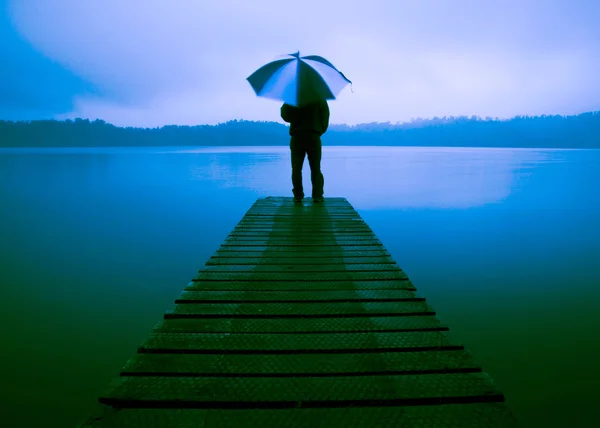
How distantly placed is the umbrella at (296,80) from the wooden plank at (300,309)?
11.3ft

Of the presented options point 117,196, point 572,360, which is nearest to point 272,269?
point 572,360

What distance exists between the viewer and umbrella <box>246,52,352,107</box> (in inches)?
212

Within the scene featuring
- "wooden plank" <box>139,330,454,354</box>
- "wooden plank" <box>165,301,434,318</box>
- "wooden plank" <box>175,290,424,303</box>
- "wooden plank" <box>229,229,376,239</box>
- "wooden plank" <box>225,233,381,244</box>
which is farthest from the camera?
"wooden plank" <box>229,229,376,239</box>

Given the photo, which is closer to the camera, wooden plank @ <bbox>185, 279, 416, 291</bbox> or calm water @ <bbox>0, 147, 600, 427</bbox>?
wooden plank @ <bbox>185, 279, 416, 291</bbox>

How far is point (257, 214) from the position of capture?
6.33m

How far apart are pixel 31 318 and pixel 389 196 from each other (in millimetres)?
12834

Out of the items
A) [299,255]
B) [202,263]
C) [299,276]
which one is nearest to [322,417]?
[299,276]

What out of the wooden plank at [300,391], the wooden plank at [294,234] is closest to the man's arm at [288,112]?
the wooden plank at [294,234]

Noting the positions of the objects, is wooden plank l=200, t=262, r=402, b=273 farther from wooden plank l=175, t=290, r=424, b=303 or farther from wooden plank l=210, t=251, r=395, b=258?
wooden plank l=175, t=290, r=424, b=303

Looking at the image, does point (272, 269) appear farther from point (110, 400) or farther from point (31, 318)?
point (31, 318)

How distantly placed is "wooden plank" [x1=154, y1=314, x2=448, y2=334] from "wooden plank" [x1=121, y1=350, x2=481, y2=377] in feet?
0.92

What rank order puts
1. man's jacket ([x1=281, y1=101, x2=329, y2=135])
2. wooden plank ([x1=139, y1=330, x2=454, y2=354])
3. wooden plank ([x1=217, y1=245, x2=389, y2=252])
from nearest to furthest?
wooden plank ([x1=139, y1=330, x2=454, y2=354])
wooden plank ([x1=217, y1=245, x2=389, y2=252])
man's jacket ([x1=281, y1=101, x2=329, y2=135])

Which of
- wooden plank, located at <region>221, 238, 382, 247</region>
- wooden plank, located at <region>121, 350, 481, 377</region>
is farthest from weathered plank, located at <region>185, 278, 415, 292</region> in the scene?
wooden plank, located at <region>221, 238, 382, 247</region>

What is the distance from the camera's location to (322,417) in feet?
5.32
